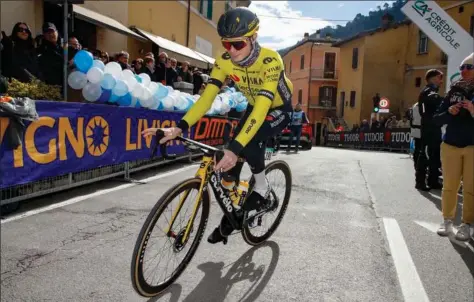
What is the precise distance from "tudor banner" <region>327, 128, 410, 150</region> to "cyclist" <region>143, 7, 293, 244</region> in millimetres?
21059

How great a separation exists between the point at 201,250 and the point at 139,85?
451 cm

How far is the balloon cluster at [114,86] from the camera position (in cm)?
666

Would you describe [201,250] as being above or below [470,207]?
below

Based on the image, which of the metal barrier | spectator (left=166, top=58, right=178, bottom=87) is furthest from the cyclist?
spectator (left=166, top=58, right=178, bottom=87)

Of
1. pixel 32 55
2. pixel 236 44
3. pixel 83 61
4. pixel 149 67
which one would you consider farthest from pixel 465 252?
pixel 149 67

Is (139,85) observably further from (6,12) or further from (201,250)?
(6,12)

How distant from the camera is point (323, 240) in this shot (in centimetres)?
440

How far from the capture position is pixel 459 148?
4578 millimetres

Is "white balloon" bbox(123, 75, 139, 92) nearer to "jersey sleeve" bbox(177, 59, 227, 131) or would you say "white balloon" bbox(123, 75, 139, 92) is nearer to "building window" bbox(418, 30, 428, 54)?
"jersey sleeve" bbox(177, 59, 227, 131)

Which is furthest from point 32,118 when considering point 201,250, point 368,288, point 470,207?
point 470,207

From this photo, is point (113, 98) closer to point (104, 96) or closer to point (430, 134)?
point (104, 96)

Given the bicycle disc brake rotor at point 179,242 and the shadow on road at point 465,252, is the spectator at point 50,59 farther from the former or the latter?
the shadow on road at point 465,252

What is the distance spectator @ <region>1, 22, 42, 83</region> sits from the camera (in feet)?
21.2

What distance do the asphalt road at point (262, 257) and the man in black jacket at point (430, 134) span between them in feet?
5.07
